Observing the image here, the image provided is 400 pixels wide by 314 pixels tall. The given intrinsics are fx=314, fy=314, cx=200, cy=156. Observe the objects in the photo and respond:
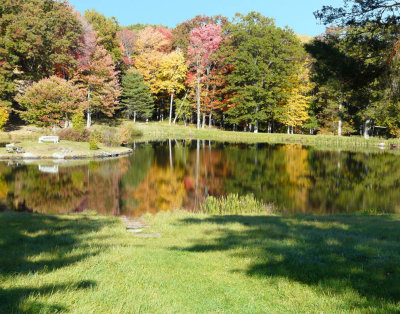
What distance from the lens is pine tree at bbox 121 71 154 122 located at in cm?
5481

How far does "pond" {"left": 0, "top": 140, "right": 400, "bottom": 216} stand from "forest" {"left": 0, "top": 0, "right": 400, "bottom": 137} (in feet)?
41.5

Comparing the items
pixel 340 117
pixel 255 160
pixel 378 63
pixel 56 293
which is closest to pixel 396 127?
pixel 340 117

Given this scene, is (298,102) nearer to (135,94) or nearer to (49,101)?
(135,94)

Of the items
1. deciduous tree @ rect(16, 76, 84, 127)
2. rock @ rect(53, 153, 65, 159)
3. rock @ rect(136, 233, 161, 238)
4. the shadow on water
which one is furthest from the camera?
deciduous tree @ rect(16, 76, 84, 127)

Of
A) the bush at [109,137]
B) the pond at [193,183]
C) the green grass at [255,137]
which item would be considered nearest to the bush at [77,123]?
the bush at [109,137]

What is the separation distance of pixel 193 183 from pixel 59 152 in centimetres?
1453

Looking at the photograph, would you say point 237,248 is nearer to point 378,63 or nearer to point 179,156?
point 378,63

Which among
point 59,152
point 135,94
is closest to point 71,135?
point 59,152

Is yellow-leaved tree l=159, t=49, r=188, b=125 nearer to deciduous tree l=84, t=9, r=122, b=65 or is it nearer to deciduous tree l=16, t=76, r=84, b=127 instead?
deciduous tree l=84, t=9, r=122, b=65

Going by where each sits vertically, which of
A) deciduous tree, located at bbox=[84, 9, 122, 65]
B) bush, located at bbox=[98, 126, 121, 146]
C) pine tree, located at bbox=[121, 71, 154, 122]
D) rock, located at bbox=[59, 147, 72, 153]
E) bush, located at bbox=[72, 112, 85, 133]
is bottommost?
rock, located at bbox=[59, 147, 72, 153]

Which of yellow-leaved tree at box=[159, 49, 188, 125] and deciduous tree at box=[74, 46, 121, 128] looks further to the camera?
yellow-leaved tree at box=[159, 49, 188, 125]

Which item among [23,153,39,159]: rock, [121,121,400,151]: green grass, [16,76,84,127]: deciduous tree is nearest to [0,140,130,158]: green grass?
[23,153,39,159]: rock

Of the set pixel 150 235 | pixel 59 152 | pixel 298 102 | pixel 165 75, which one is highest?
pixel 165 75

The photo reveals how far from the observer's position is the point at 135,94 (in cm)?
5478
